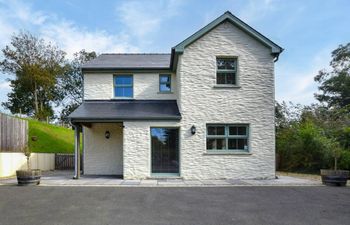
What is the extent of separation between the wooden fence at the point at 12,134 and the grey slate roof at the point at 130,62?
16.7 feet

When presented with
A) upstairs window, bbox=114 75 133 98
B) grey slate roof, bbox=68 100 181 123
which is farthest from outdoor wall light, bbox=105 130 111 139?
upstairs window, bbox=114 75 133 98

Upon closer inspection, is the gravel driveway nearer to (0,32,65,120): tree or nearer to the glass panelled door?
the glass panelled door

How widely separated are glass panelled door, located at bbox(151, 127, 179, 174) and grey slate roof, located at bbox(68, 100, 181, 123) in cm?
79

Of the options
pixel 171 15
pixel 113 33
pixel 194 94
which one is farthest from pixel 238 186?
pixel 113 33

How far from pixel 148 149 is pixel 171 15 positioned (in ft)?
23.2

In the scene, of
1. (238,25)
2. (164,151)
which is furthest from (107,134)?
(238,25)

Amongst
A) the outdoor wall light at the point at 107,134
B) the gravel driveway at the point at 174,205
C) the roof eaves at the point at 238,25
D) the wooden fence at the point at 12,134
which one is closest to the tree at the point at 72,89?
the wooden fence at the point at 12,134

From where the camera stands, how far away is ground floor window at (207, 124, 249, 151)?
14367 millimetres

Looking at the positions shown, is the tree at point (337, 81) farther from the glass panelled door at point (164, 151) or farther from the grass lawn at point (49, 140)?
the grass lawn at point (49, 140)

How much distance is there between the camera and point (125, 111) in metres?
14.9

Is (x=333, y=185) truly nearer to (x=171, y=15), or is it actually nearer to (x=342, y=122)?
(x=342, y=122)

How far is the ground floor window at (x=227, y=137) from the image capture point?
1437cm

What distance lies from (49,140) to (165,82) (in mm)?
14734

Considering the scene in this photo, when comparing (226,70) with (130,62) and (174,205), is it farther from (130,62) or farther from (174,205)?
(174,205)
